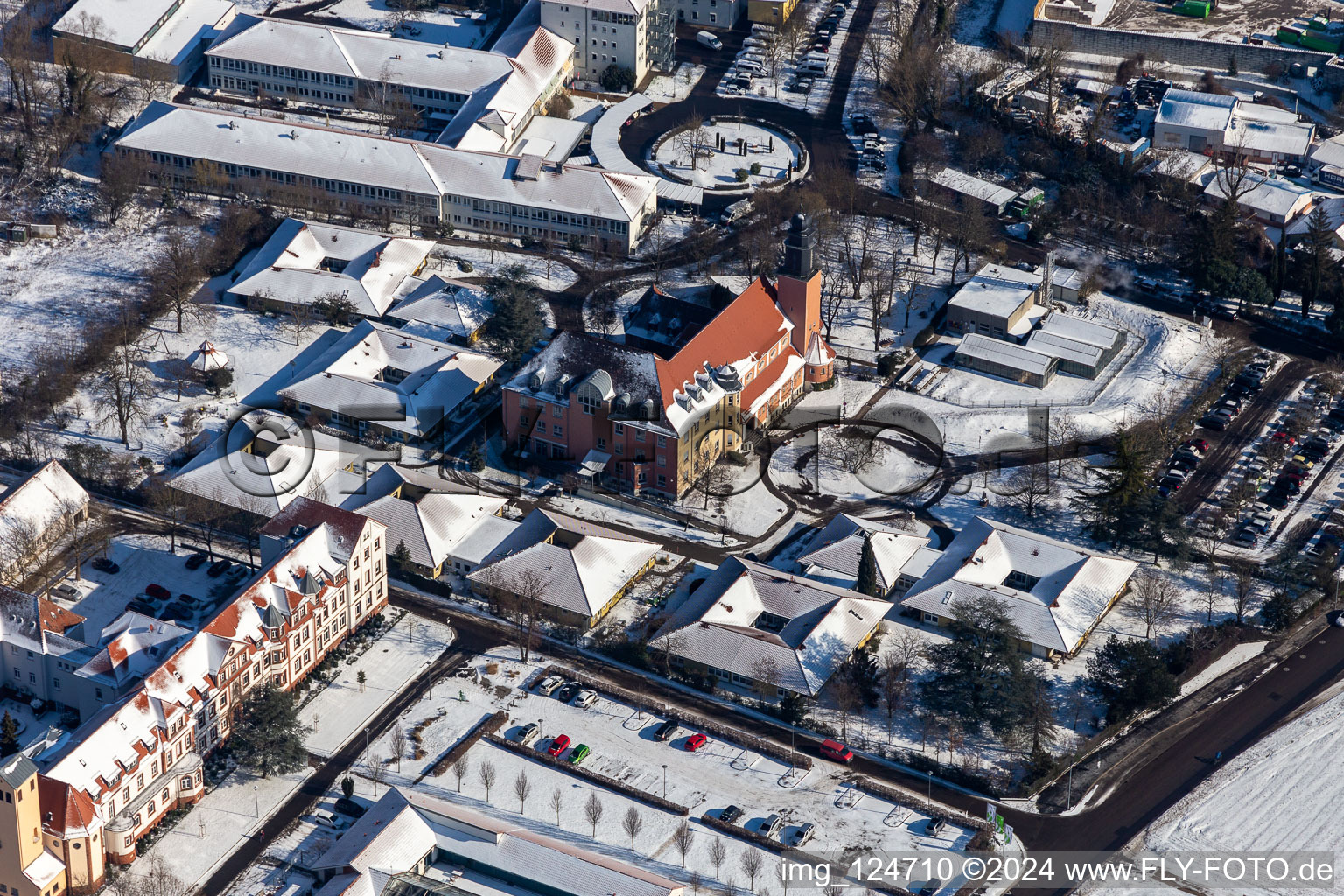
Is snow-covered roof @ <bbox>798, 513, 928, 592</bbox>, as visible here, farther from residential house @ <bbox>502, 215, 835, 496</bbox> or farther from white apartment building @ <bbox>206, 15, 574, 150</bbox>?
white apartment building @ <bbox>206, 15, 574, 150</bbox>

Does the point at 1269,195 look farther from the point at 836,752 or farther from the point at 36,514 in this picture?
the point at 36,514

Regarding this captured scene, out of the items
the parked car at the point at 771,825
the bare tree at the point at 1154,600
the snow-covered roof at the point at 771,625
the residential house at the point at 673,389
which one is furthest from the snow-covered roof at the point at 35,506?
the bare tree at the point at 1154,600

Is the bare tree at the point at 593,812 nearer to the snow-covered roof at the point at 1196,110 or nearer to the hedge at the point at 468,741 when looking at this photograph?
the hedge at the point at 468,741

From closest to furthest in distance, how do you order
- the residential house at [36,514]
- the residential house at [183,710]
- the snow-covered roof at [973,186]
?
the residential house at [183,710]
the residential house at [36,514]
the snow-covered roof at [973,186]

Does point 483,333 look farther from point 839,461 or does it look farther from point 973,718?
point 973,718

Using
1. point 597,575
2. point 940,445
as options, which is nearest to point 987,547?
point 940,445

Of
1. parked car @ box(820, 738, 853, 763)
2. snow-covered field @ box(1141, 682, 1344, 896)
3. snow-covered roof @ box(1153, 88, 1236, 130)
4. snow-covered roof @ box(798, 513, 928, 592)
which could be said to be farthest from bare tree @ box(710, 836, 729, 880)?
snow-covered roof @ box(1153, 88, 1236, 130)

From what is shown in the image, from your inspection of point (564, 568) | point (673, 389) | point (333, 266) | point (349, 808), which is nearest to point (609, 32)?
point (333, 266)
